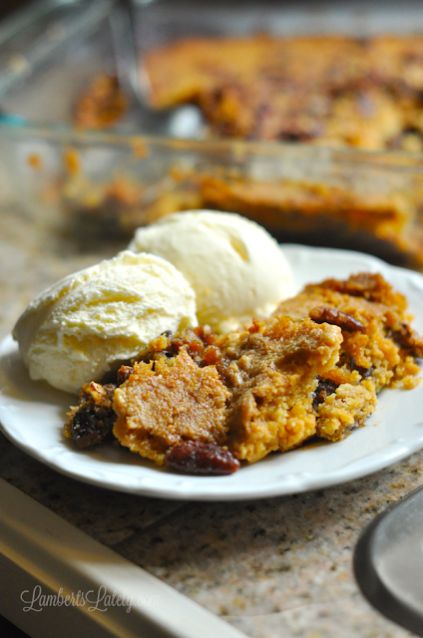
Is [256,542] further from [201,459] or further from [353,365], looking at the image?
[353,365]

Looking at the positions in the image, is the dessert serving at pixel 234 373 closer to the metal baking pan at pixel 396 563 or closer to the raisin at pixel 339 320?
the raisin at pixel 339 320

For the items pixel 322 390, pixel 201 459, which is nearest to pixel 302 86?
pixel 322 390

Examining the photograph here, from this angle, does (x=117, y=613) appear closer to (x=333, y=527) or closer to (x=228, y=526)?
(x=228, y=526)

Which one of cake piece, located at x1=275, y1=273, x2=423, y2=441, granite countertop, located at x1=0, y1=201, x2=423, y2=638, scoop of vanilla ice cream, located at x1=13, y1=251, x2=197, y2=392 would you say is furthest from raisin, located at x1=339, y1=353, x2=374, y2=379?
scoop of vanilla ice cream, located at x1=13, y1=251, x2=197, y2=392

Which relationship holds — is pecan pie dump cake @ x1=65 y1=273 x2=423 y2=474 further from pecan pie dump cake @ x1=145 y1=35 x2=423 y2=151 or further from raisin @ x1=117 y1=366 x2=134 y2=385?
pecan pie dump cake @ x1=145 y1=35 x2=423 y2=151

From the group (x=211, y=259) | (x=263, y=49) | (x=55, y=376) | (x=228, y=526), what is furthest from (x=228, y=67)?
(x=228, y=526)

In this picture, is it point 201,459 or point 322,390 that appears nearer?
point 201,459
